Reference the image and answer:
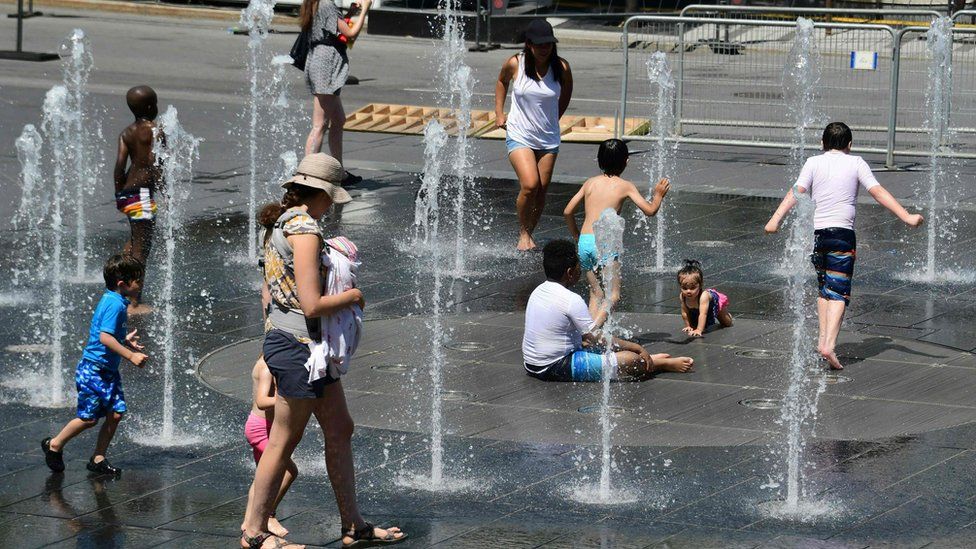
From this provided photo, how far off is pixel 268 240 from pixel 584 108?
15.6 metres

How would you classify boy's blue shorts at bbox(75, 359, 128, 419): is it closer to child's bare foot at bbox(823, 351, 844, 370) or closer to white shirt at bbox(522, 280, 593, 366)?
white shirt at bbox(522, 280, 593, 366)

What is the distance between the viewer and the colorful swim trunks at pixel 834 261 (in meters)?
9.20

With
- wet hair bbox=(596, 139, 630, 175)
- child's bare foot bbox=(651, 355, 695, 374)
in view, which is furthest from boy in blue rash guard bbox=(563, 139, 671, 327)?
child's bare foot bbox=(651, 355, 695, 374)

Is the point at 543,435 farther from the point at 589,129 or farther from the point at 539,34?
the point at 589,129

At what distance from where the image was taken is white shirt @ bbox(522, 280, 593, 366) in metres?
8.68

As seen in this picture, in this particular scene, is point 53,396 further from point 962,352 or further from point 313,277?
point 962,352

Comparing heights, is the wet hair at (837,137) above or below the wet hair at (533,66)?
below

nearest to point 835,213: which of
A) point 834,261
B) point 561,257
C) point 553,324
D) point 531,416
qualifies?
point 834,261

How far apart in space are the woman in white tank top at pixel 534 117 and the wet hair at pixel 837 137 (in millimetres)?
3354

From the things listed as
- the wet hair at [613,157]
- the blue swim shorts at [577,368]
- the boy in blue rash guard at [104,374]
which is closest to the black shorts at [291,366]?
the boy in blue rash guard at [104,374]

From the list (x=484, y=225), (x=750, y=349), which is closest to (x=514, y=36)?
(x=484, y=225)

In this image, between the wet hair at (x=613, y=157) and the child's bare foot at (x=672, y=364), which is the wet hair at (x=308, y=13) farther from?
the child's bare foot at (x=672, y=364)

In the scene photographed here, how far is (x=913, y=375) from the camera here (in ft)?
29.1

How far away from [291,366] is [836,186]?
4.28m
